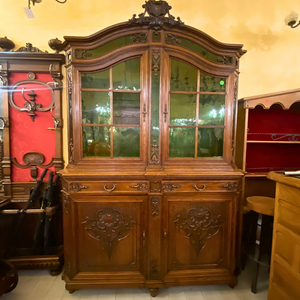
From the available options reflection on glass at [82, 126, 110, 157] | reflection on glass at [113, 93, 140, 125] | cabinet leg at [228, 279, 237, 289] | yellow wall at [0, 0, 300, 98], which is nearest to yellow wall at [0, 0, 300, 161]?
yellow wall at [0, 0, 300, 98]

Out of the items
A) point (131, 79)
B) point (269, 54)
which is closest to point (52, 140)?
point (131, 79)

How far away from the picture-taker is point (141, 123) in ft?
4.61

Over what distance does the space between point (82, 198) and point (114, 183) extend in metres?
0.27

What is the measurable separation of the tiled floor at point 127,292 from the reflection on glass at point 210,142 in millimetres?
1144

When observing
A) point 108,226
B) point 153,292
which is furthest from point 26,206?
point 153,292

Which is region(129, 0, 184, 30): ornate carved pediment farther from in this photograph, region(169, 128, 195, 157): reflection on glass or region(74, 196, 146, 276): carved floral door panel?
region(74, 196, 146, 276): carved floral door panel

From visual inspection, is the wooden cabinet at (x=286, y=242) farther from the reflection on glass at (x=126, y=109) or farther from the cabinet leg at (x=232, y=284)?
the reflection on glass at (x=126, y=109)

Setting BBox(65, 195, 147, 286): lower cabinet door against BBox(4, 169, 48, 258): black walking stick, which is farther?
BBox(4, 169, 48, 258): black walking stick

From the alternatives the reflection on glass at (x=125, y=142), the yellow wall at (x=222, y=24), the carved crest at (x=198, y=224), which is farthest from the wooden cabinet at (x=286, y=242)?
→ the yellow wall at (x=222, y=24)

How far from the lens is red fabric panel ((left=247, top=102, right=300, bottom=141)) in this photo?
1896mm

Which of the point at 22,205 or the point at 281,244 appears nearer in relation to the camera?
the point at 281,244

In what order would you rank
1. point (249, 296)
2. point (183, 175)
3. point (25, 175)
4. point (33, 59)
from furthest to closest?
point (25, 175) < point (33, 59) < point (249, 296) < point (183, 175)

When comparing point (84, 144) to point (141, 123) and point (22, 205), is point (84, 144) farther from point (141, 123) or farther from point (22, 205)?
point (22, 205)

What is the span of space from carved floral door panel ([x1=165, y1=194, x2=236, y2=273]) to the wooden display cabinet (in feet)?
3.59
